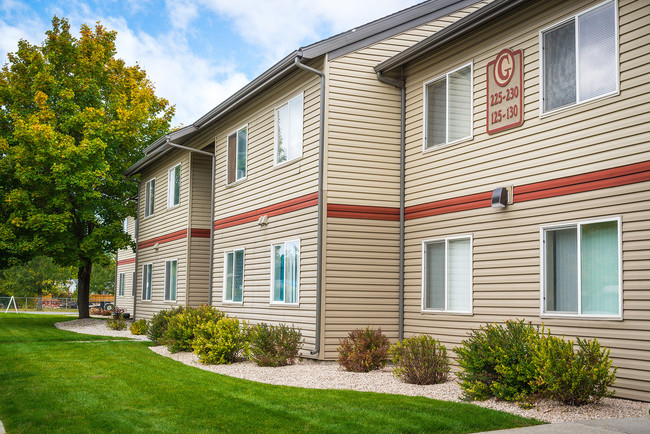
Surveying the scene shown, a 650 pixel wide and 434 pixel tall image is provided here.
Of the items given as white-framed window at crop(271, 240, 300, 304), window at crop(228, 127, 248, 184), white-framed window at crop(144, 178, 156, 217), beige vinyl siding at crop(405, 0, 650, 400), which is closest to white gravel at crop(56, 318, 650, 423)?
beige vinyl siding at crop(405, 0, 650, 400)

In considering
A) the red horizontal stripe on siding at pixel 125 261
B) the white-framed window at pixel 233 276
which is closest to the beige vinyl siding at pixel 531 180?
the white-framed window at pixel 233 276

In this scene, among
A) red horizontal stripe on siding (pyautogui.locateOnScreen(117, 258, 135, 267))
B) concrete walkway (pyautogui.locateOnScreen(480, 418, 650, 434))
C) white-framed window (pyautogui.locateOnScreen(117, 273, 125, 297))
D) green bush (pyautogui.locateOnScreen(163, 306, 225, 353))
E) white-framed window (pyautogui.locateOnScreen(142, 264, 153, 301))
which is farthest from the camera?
white-framed window (pyautogui.locateOnScreen(117, 273, 125, 297))

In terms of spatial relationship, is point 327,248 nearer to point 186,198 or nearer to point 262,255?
point 262,255

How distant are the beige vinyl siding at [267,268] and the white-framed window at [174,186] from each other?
4173mm

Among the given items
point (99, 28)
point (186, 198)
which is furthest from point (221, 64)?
point (186, 198)

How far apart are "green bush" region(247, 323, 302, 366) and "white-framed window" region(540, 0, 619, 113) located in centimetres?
639

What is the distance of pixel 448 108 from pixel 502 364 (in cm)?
573

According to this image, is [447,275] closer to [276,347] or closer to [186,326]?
[276,347]

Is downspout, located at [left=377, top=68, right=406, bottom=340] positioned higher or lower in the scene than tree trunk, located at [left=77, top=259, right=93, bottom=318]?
higher

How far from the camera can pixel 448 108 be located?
1258cm

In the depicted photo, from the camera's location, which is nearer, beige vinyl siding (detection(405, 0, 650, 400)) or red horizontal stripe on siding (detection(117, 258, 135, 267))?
beige vinyl siding (detection(405, 0, 650, 400))

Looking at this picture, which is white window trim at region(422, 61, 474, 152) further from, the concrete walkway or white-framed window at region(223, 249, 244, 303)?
white-framed window at region(223, 249, 244, 303)

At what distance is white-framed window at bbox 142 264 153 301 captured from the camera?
25.0 meters

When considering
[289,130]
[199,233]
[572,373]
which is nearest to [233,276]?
[199,233]
